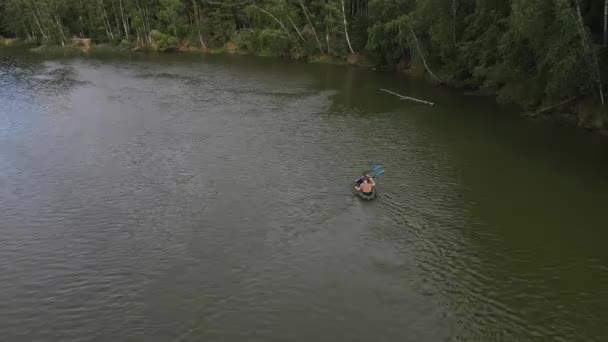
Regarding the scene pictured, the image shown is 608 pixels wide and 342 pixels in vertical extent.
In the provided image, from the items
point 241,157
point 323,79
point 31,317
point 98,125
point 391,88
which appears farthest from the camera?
point 323,79

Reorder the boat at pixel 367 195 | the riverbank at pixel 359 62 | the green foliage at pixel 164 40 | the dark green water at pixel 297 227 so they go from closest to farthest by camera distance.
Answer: the dark green water at pixel 297 227 < the boat at pixel 367 195 < the riverbank at pixel 359 62 < the green foliage at pixel 164 40

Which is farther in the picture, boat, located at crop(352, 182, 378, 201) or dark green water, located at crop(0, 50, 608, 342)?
boat, located at crop(352, 182, 378, 201)

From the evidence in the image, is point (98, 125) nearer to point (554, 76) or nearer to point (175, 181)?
point (175, 181)

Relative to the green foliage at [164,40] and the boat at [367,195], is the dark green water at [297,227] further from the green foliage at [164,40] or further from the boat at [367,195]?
the green foliage at [164,40]

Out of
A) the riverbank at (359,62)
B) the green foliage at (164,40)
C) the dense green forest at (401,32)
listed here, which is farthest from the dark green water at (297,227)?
the green foliage at (164,40)

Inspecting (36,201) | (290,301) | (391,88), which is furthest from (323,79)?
(290,301)

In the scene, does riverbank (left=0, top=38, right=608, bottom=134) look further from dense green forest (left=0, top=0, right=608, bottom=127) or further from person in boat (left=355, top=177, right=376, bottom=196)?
person in boat (left=355, top=177, right=376, bottom=196)

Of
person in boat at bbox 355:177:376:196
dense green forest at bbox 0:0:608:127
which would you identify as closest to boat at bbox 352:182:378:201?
person in boat at bbox 355:177:376:196
